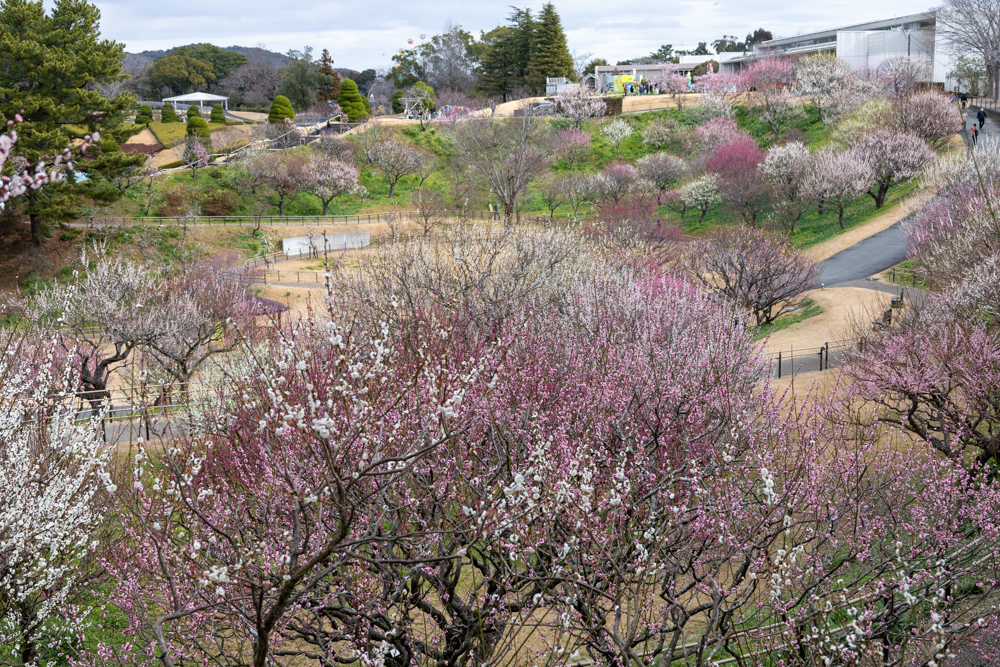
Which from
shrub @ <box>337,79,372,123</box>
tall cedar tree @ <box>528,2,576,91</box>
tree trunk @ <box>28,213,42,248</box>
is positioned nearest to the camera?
tree trunk @ <box>28,213,42,248</box>

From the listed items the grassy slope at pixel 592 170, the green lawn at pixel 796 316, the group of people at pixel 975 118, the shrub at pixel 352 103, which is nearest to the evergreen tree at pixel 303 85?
the shrub at pixel 352 103

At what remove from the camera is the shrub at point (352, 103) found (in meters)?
66.8

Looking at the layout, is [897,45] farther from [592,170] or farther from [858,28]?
[592,170]

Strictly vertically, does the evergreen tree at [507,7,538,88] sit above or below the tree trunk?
above

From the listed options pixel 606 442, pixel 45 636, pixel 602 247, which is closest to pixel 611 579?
pixel 606 442

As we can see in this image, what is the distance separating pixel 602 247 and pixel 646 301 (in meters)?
11.0

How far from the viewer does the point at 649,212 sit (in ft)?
140

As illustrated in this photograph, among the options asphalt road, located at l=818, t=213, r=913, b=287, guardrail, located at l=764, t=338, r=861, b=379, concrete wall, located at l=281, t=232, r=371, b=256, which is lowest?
guardrail, located at l=764, t=338, r=861, b=379

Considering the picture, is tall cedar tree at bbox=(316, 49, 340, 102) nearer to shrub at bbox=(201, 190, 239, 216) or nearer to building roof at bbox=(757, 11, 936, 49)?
shrub at bbox=(201, 190, 239, 216)

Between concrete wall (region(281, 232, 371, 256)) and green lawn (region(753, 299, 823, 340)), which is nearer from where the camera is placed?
green lawn (region(753, 299, 823, 340))

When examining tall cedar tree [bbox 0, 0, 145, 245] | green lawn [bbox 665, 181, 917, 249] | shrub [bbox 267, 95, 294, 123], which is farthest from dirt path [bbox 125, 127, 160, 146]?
green lawn [bbox 665, 181, 917, 249]

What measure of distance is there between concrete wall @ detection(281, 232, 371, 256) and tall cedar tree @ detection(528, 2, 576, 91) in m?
36.6

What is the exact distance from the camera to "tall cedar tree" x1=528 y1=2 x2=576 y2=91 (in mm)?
76312

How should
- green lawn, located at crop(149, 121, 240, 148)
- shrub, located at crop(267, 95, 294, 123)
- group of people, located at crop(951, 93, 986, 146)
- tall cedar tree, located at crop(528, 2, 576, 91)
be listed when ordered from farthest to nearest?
tall cedar tree, located at crop(528, 2, 576, 91) < shrub, located at crop(267, 95, 294, 123) < green lawn, located at crop(149, 121, 240, 148) < group of people, located at crop(951, 93, 986, 146)
